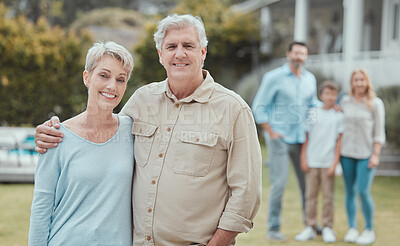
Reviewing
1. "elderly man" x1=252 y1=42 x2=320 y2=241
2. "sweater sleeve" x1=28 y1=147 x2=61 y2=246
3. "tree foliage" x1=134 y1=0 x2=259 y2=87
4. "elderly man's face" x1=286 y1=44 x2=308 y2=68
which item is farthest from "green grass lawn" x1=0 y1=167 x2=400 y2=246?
"tree foliage" x1=134 y1=0 x2=259 y2=87

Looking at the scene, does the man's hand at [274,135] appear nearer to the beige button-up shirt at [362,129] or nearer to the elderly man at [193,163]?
the beige button-up shirt at [362,129]

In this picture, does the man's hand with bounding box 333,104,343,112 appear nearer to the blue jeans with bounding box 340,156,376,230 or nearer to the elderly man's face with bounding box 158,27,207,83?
the blue jeans with bounding box 340,156,376,230

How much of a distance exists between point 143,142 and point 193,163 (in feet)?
0.91

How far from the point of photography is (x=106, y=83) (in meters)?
2.21

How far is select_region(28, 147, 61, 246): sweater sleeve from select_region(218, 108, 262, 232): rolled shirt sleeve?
0.76 meters

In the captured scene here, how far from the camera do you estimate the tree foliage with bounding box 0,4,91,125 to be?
1286cm

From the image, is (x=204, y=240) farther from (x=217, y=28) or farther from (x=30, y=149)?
(x=217, y=28)

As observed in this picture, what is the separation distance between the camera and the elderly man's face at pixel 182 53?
222 centimetres

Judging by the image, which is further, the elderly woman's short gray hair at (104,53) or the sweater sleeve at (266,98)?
the sweater sleeve at (266,98)

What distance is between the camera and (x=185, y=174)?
7.14ft

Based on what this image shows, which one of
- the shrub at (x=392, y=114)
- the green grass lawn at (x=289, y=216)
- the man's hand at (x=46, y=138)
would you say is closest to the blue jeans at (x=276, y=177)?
the green grass lawn at (x=289, y=216)

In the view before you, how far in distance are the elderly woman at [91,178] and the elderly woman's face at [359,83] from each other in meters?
3.60

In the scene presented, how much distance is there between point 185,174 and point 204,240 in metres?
0.32

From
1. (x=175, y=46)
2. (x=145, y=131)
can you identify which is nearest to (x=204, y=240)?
(x=145, y=131)
